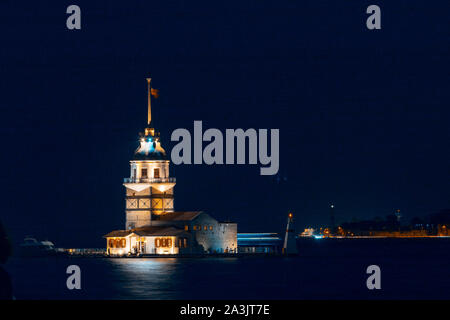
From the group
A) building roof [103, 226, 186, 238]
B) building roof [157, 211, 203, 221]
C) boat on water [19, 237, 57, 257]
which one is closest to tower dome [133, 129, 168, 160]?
building roof [157, 211, 203, 221]

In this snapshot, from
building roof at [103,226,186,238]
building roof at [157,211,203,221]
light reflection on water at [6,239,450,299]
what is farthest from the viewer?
building roof at [157,211,203,221]

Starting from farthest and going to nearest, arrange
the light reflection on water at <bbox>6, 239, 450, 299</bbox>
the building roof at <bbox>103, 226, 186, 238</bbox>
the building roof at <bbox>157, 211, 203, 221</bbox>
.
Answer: the building roof at <bbox>157, 211, 203, 221</bbox> → the building roof at <bbox>103, 226, 186, 238</bbox> → the light reflection on water at <bbox>6, 239, 450, 299</bbox>

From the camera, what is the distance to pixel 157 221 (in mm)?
122688

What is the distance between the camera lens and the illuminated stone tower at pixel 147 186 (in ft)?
408

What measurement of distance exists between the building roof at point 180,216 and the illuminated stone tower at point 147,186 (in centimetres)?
178

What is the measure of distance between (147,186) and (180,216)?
652 centimetres

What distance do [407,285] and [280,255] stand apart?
4032 cm

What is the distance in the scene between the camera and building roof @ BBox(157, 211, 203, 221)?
A: 119363mm

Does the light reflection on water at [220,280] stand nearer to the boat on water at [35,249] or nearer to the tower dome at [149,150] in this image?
the tower dome at [149,150]

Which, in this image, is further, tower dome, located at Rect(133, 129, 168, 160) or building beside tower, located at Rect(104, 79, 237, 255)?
tower dome, located at Rect(133, 129, 168, 160)

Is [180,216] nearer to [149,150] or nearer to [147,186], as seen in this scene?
[147,186]

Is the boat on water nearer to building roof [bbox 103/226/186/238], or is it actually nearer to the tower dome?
building roof [bbox 103/226/186/238]

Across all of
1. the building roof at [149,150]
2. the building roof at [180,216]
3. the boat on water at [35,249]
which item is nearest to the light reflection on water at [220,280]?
the building roof at [180,216]
